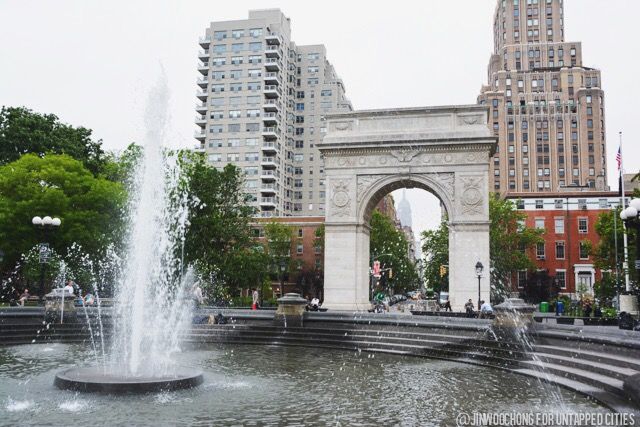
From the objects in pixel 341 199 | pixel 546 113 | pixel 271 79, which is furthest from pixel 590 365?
pixel 546 113

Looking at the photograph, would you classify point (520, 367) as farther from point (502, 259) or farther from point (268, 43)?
point (268, 43)

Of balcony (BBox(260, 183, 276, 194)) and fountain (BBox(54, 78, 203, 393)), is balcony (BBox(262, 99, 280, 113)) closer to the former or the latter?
balcony (BBox(260, 183, 276, 194))

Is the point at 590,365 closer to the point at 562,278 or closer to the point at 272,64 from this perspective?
the point at 562,278

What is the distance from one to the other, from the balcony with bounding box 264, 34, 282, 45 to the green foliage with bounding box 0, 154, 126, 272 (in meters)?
48.1

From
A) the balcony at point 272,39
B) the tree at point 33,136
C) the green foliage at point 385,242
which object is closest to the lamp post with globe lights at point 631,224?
the tree at point 33,136

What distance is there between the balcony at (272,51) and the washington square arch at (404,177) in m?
48.0

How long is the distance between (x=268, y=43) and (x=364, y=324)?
220ft

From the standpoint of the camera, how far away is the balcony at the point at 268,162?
77.6m

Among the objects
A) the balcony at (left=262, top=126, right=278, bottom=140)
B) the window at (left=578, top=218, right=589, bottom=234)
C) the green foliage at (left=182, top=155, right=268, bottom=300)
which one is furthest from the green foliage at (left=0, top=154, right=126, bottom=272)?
the window at (left=578, top=218, right=589, bottom=234)

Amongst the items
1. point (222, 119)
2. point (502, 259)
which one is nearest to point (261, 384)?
point (502, 259)

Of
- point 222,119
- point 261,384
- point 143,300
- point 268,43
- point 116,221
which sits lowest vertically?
point 261,384

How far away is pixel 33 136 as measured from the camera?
4138cm

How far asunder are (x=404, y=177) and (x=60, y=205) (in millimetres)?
20541

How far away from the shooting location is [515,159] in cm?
10231
